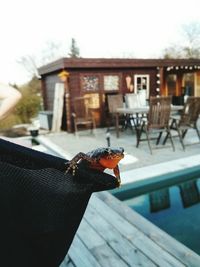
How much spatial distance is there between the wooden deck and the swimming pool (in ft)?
3.61

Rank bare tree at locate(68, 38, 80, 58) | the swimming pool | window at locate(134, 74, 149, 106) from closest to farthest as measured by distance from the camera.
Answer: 1. the swimming pool
2. window at locate(134, 74, 149, 106)
3. bare tree at locate(68, 38, 80, 58)

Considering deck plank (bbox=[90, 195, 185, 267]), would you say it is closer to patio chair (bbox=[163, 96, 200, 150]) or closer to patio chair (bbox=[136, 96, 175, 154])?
A: patio chair (bbox=[136, 96, 175, 154])

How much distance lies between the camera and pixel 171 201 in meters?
4.29

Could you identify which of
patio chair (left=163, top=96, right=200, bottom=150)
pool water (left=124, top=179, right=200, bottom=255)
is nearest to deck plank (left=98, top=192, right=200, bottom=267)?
pool water (left=124, top=179, right=200, bottom=255)

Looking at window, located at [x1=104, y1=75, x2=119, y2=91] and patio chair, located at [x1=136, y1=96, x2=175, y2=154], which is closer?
patio chair, located at [x1=136, y1=96, x2=175, y2=154]

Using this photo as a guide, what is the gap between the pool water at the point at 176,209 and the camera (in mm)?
3463

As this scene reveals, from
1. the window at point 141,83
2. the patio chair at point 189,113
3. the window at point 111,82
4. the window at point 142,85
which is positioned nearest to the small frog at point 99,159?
the patio chair at point 189,113

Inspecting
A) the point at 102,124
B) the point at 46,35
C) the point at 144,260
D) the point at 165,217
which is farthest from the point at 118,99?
the point at 46,35

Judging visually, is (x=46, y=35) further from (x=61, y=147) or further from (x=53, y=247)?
(x=53, y=247)

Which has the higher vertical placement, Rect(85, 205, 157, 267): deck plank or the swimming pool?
Rect(85, 205, 157, 267): deck plank

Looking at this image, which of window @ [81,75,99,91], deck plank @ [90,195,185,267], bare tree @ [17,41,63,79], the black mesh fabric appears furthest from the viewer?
bare tree @ [17,41,63,79]

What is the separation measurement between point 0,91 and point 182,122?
5.30 metres

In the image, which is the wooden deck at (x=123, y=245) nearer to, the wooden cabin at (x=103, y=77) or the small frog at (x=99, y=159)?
the small frog at (x=99, y=159)

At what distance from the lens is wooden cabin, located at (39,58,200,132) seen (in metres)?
9.29
